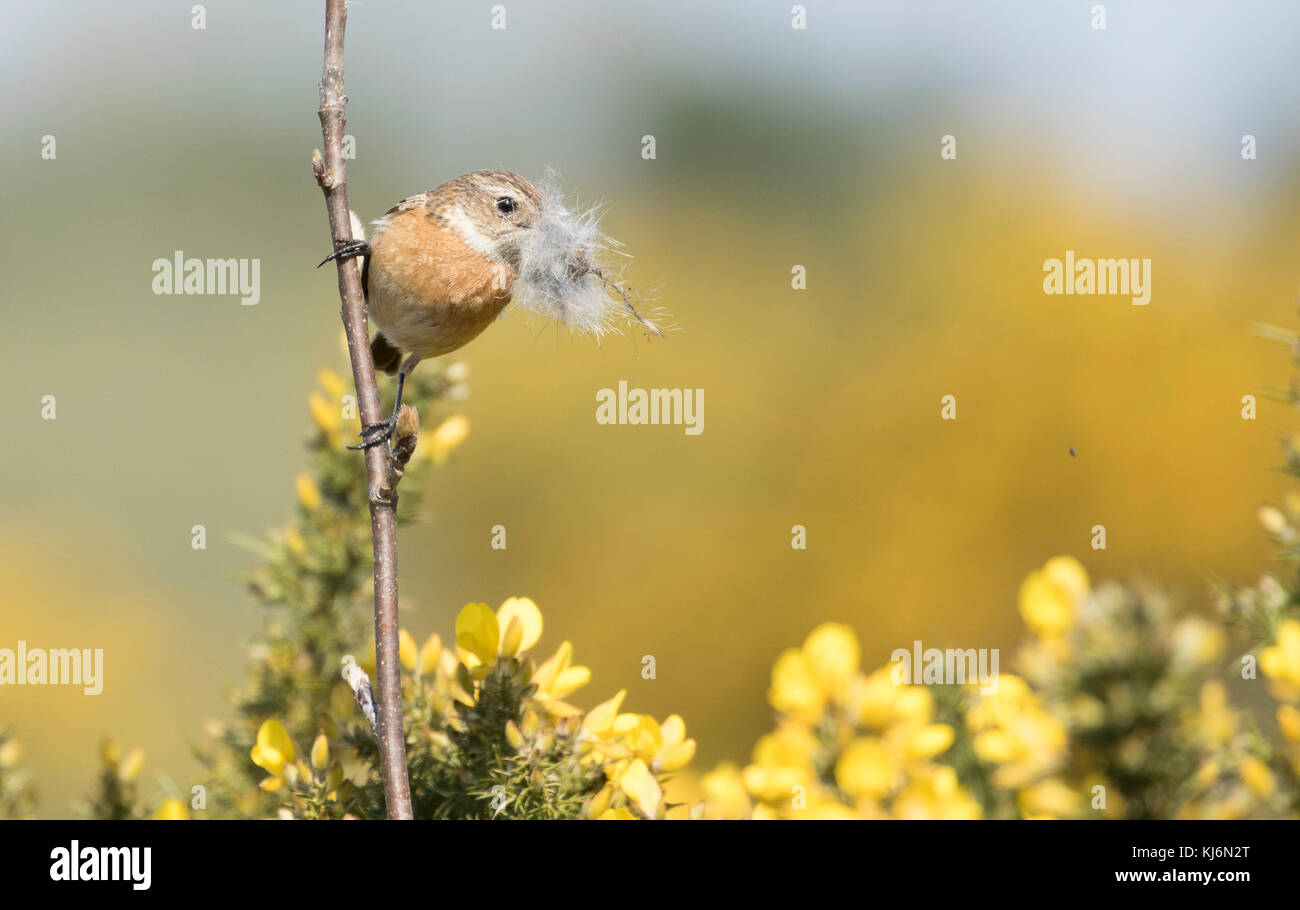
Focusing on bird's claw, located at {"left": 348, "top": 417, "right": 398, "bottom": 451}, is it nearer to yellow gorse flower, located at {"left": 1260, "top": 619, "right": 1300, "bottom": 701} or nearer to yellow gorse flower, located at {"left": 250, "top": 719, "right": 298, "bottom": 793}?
yellow gorse flower, located at {"left": 250, "top": 719, "right": 298, "bottom": 793}

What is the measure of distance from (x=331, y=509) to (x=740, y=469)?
7175mm

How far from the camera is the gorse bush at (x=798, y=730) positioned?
5.26 ft

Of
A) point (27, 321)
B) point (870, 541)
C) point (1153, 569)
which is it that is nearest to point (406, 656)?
point (870, 541)

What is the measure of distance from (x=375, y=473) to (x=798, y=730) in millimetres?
956

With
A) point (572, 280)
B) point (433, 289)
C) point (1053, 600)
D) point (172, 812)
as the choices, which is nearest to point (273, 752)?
point (172, 812)

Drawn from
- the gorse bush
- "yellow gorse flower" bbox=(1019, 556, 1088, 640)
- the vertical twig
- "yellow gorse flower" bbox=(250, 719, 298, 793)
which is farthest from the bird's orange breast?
"yellow gorse flower" bbox=(1019, 556, 1088, 640)

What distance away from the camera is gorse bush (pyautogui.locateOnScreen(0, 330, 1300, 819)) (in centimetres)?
160

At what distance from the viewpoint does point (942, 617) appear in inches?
327

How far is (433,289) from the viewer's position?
2.20 metres

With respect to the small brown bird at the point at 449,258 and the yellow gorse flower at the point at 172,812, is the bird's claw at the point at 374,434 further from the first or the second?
the yellow gorse flower at the point at 172,812

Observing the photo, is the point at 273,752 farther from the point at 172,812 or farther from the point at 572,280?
the point at 572,280

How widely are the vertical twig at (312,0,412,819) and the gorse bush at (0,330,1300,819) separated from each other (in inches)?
5.3

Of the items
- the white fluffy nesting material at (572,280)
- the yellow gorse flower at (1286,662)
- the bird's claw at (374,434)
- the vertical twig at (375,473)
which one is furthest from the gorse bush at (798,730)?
the white fluffy nesting material at (572,280)

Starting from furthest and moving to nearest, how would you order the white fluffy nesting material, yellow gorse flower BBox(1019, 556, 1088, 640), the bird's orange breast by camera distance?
1. the bird's orange breast
2. yellow gorse flower BBox(1019, 556, 1088, 640)
3. the white fluffy nesting material
